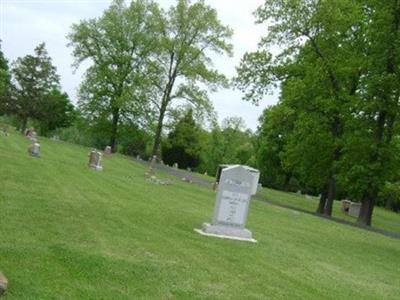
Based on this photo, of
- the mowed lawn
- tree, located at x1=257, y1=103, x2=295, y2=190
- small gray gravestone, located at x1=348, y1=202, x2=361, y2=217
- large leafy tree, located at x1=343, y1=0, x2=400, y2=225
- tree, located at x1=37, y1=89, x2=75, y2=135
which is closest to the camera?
the mowed lawn

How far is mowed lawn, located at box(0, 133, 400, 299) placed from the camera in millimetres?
7180

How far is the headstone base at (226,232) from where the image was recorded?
43.5 feet

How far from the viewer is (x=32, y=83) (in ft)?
191

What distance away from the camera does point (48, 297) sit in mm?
6129

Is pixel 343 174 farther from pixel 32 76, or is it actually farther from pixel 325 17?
pixel 32 76

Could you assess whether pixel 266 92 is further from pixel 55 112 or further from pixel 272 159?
pixel 55 112

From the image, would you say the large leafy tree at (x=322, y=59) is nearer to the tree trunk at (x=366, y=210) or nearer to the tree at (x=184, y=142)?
the tree trunk at (x=366, y=210)

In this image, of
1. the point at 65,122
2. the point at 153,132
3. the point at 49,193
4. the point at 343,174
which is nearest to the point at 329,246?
the point at 49,193

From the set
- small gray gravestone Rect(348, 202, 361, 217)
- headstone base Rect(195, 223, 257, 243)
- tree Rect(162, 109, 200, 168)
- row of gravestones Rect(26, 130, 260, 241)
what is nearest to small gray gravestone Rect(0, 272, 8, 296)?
headstone base Rect(195, 223, 257, 243)

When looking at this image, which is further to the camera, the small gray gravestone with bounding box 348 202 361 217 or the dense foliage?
the small gray gravestone with bounding box 348 202 361 217

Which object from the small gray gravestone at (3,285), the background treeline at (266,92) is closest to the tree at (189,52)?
the background treeline at (266,92)

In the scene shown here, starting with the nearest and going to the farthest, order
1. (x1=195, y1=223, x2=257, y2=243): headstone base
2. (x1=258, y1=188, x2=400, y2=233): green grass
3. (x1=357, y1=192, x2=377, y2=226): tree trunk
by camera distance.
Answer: (x1=195, y1=223, x2=257, y2=243): headstone base, (x1=357, y1=192, x2=377, y2=226): tree trunk, (x1=258, y1=188, x2=400, y2=233): green grass

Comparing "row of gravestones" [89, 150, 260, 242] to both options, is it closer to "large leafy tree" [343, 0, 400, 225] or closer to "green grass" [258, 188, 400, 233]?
"large leafy tree" [343, 0, 400, 225]

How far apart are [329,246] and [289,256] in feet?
13.0
